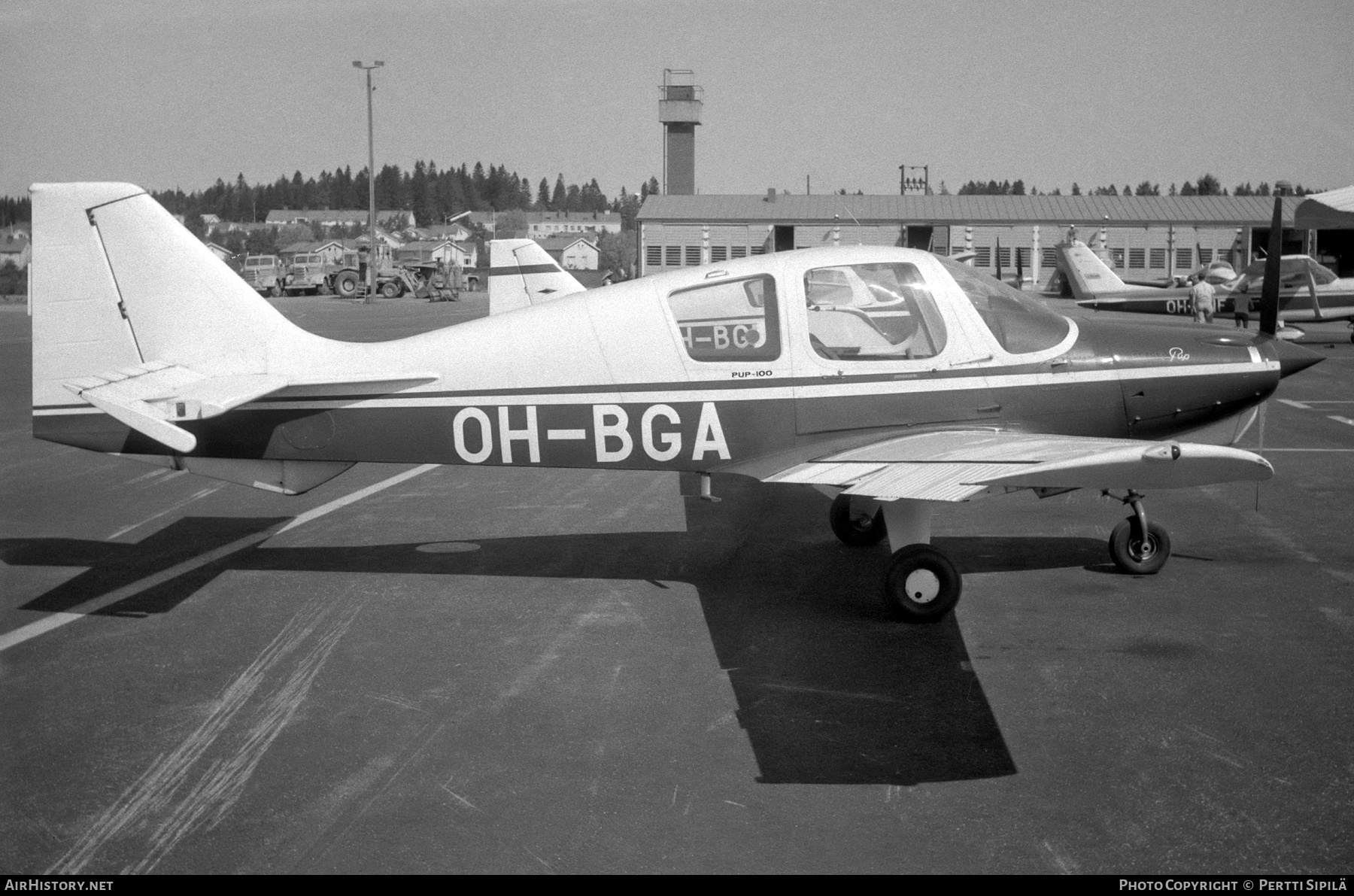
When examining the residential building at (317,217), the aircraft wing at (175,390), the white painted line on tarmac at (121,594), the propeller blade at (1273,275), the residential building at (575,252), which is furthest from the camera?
the residential building at (317,217)

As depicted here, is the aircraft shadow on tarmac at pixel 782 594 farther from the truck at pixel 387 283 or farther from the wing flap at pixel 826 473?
the truck at pixel 387 283

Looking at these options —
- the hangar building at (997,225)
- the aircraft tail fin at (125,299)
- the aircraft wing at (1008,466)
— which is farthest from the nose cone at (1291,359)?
the hangar building at (997,225)

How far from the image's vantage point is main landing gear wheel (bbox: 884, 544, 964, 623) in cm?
700

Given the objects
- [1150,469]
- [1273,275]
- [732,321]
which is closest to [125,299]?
[732,321]

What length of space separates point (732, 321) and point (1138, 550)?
10.3ft

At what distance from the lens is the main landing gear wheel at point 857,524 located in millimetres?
8992

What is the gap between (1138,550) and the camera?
26.3ft

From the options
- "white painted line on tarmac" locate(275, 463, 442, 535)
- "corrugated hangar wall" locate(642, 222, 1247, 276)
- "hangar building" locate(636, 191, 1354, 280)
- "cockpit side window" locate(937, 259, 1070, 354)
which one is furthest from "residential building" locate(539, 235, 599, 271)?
"cockpit side window" locate(937, 259, 1070, 354)

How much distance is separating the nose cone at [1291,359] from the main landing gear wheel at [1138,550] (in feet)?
4.69

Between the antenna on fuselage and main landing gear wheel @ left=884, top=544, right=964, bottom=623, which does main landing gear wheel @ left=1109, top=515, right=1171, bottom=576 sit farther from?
main landing gear wheel @ left=884, top=544, right=964, bottom=623

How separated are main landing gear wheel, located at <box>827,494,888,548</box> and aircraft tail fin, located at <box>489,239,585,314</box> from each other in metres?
11.3

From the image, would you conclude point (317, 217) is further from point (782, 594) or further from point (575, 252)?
point (782, 594)

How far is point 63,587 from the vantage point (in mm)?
7934

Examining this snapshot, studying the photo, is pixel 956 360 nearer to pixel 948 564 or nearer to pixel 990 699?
pixel 948 564
